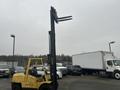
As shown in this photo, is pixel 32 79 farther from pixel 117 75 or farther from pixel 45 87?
pixel 117 75

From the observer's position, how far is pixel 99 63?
116ft

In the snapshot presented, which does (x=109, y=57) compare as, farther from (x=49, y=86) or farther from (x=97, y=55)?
(x=49, y=86)

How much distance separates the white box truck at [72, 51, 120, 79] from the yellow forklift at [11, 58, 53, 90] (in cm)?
1622

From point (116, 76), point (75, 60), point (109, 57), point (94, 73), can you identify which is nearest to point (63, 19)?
point (116, 76)

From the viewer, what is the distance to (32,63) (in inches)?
695

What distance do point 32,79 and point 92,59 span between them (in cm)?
2090

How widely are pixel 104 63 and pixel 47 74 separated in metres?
18.6

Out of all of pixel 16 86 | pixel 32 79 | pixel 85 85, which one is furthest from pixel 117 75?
pixel 32 79

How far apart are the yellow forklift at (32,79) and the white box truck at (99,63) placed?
1622 cm

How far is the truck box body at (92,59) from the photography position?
3500cm

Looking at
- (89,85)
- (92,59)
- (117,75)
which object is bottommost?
(89,85)

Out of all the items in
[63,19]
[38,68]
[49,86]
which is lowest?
[49,86]

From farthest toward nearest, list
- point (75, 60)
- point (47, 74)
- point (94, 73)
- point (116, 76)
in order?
point (75, 60)
point (94, 73)
point (116, 76)
point (47, 74)

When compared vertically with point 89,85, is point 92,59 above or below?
above
